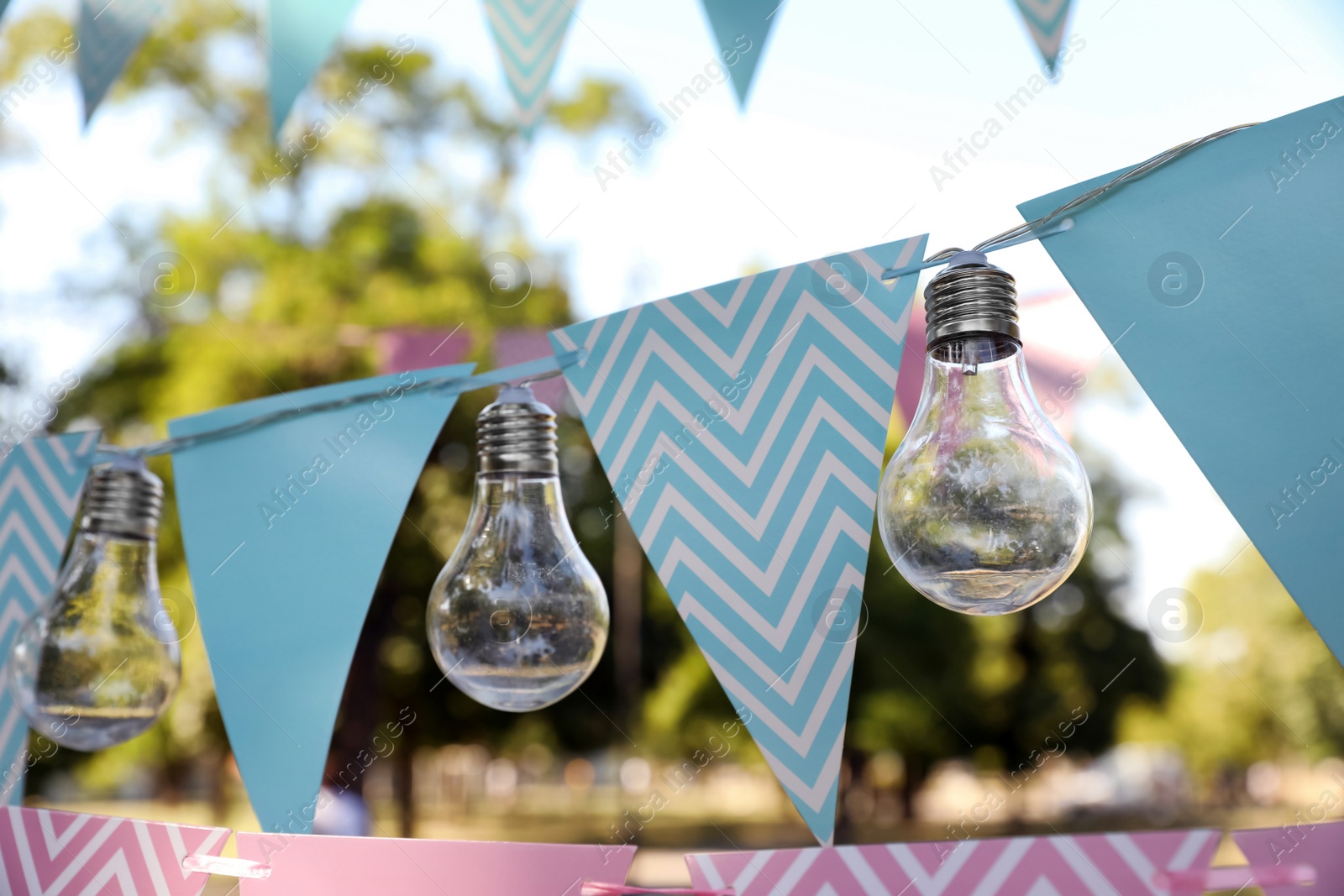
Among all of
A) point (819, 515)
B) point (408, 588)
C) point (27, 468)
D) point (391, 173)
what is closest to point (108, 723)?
point (27, 468)

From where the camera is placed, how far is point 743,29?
2480 mm

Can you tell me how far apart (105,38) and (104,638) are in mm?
1852

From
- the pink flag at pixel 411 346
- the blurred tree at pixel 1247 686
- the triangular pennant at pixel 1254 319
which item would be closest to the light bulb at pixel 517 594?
the triangular pennant at pixel 1254 319

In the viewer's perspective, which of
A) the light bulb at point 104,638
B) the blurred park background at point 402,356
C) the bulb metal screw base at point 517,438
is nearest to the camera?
the bulb metal screw base at point 517,438

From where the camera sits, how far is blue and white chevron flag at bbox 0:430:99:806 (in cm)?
248

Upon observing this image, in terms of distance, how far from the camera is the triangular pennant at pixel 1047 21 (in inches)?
78.4

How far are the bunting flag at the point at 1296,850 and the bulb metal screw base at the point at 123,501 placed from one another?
2.33 meters

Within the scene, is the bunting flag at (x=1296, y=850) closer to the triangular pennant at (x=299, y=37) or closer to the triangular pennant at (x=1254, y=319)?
the triangular pennant at (x=1254, y=319)

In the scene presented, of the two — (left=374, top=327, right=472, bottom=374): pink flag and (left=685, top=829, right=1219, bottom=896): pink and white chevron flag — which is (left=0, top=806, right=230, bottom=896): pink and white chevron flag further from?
(left=374, top=327, right=472, bottom=374): pink flag

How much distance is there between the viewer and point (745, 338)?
178 centimetres

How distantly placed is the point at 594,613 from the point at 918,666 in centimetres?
1373

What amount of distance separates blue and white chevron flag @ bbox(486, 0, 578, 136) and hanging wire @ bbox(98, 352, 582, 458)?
109 cm

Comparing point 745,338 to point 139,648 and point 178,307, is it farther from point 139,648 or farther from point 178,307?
point 178,307

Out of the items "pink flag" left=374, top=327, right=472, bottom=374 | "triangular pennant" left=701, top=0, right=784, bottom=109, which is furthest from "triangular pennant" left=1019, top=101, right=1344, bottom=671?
"pink flag" left=374, top=327, right=472, bottom=374
